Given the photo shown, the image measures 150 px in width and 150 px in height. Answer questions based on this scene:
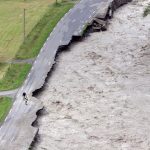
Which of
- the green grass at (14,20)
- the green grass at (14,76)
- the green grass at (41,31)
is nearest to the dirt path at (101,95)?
the green grass at (14,76)

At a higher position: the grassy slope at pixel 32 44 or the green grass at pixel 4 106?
the green grass at pixel 4 106

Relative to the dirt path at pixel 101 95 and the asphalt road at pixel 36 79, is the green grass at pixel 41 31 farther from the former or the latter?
the dirt path at pixel 101 95

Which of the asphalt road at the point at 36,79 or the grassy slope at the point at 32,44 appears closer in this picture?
the asphalt road at the point at 36,79

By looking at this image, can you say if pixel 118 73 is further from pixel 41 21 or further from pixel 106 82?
pixel 41 21

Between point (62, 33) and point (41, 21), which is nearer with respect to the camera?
point (62, 33)

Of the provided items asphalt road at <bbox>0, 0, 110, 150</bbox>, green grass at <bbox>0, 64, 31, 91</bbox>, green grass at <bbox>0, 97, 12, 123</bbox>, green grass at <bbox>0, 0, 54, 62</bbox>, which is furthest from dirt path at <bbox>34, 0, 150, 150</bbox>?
green grass at <bbox>0, 0, 54, 62</bbox>

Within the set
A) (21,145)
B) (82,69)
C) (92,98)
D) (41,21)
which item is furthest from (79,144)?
(41,21)
